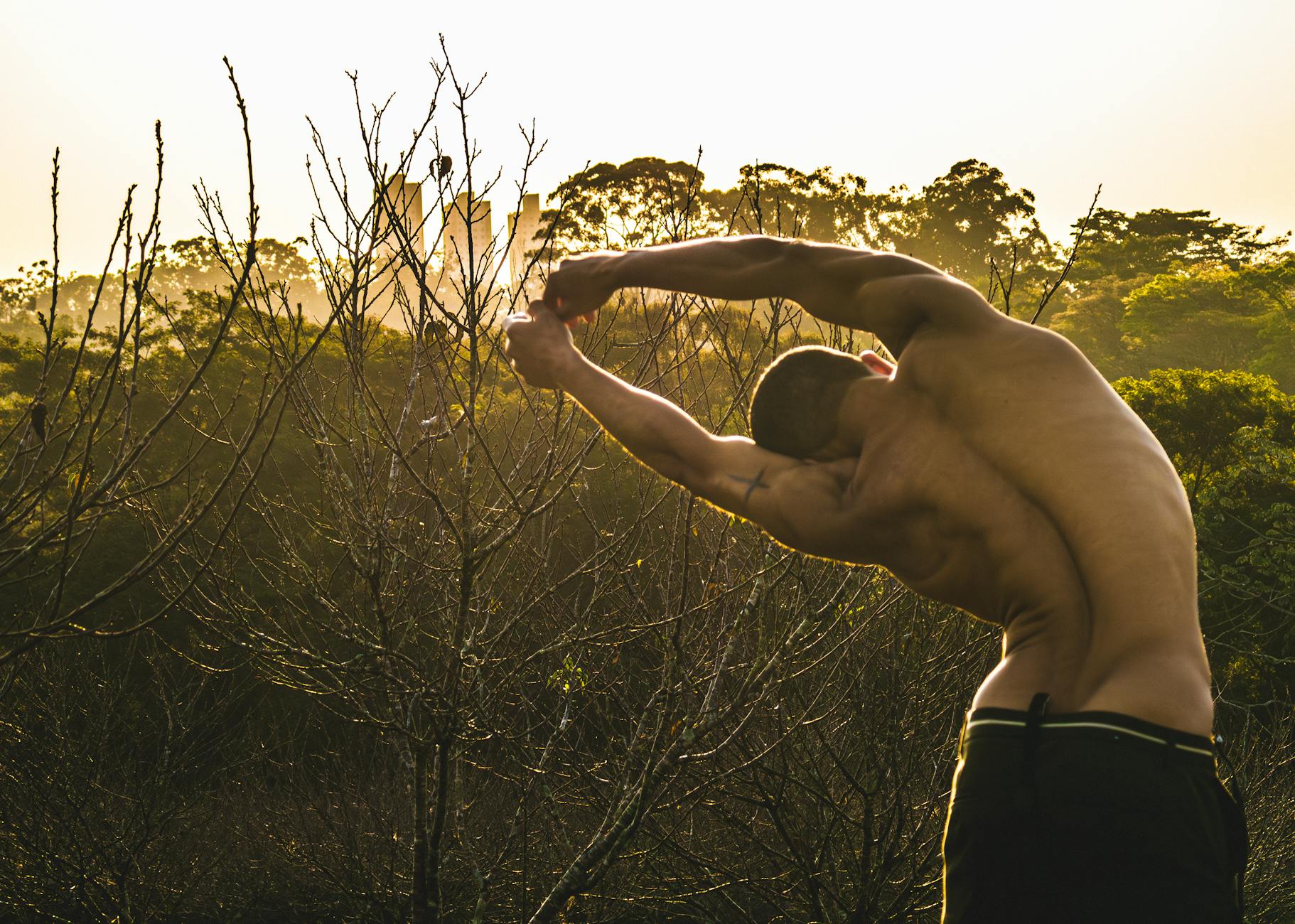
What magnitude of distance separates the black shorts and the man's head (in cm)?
79

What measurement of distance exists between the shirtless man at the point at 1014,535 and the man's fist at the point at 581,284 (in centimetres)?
9

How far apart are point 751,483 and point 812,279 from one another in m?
0.51

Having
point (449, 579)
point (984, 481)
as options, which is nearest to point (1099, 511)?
point (984, 481)

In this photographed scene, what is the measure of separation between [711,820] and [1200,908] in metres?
8.36

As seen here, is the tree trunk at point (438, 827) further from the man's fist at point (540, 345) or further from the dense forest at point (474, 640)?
the man's fist at point (540, 345)

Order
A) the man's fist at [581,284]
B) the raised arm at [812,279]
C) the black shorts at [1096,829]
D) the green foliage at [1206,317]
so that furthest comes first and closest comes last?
the green foliage at [1206,317] → the man's fist at [581,284] → the raised arm at [812,279] → the black shorts at [1096,829]

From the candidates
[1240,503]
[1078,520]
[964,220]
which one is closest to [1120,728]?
[1078,520]

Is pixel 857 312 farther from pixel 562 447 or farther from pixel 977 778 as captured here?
pixel 562 447

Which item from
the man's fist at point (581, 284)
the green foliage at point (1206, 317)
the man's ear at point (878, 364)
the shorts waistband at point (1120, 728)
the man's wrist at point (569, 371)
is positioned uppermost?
the green foliage at point (1206, 317)

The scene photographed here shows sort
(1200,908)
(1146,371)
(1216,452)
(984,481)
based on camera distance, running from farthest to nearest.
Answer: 1. (1146,371)
2. (1216,452)
3. (984,481)
4. (1200,908)

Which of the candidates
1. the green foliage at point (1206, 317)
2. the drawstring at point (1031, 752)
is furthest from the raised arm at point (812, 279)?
the green foliage at point (1206, 317)

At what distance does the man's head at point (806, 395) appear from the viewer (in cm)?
234

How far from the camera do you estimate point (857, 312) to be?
2279 millimetres

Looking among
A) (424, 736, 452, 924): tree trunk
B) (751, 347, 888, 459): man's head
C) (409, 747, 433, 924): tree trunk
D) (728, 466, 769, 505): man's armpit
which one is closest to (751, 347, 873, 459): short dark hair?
(751, 347, 888, 459): man's head
